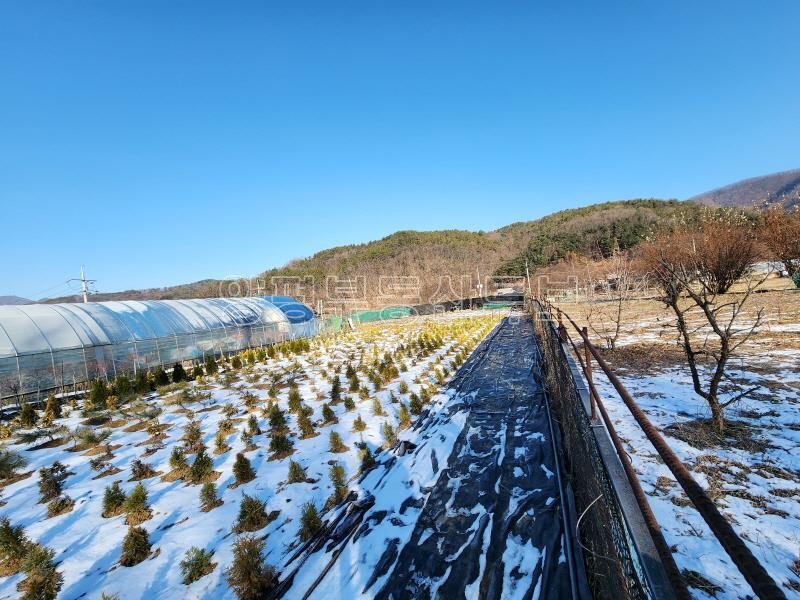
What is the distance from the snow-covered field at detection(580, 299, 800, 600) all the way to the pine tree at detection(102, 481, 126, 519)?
6.64 m

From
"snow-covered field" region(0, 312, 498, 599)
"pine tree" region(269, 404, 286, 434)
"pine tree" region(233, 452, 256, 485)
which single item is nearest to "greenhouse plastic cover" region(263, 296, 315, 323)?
"snow-covered field" region(0, 312, 498, 599)

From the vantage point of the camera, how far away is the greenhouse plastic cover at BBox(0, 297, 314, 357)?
10.5m

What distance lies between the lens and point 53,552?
4.14 m

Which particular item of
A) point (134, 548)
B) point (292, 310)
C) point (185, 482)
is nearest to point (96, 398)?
point (185, 482)

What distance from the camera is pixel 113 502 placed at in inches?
200

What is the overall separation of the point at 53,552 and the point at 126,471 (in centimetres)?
213

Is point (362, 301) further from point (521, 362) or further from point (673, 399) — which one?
point (673, 399)

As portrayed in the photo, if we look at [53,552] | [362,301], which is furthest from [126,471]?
[362,301]

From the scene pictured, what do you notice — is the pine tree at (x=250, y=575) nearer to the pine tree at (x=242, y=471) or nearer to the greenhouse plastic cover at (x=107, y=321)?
the pine tree at (x=242, y=471)

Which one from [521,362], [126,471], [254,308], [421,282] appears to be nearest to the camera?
[126,471]

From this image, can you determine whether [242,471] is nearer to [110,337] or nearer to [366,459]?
[366,459]

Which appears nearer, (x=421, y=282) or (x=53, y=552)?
(x=53, y=552)

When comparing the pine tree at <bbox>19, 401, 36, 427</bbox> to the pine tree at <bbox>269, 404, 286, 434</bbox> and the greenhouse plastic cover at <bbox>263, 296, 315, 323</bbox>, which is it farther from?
the greenhouse plastic cover at <bbox>263, 296, 315, 323</bbox>

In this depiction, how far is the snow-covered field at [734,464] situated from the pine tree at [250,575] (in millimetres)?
3827
